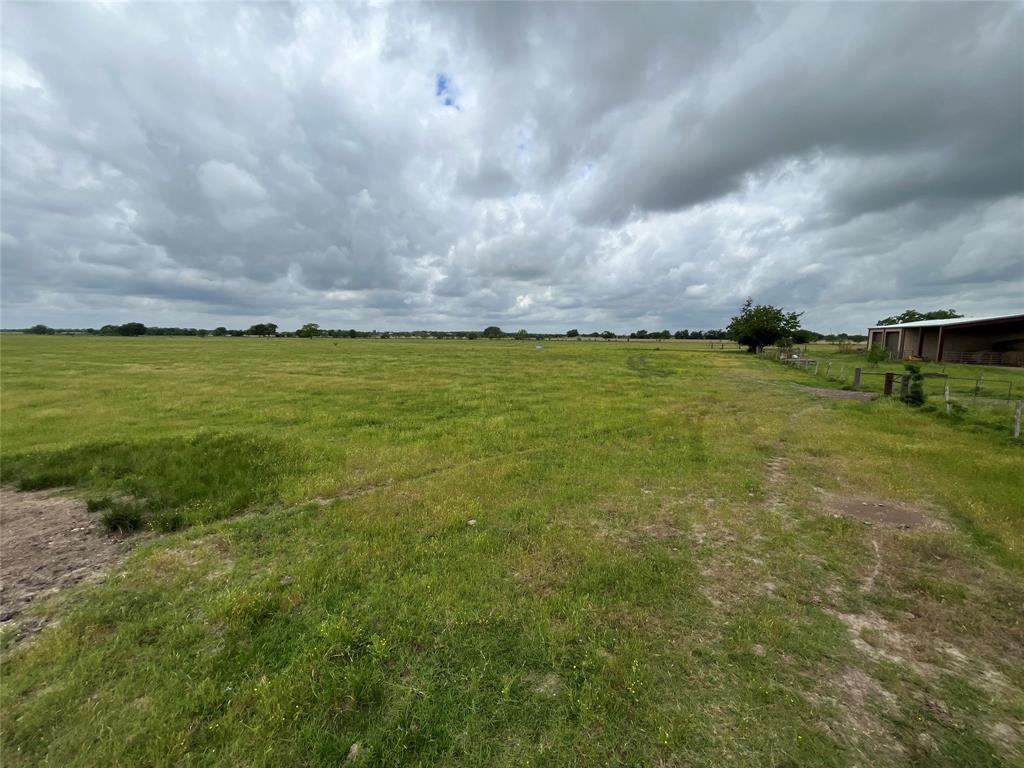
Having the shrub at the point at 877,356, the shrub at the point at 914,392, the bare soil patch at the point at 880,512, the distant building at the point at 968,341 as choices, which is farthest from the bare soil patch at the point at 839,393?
the distant building at the point at 968,341

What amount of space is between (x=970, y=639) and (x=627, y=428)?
34.8ft

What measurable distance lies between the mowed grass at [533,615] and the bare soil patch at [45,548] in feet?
1.71

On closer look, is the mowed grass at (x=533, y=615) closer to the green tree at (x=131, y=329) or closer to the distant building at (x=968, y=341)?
the distant building at (x=968, y=341)

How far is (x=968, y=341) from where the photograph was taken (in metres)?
42.3

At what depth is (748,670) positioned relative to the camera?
13.9 ft

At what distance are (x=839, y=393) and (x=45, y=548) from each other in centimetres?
3109

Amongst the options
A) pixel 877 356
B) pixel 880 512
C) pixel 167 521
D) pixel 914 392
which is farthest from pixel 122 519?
pixel 877 356

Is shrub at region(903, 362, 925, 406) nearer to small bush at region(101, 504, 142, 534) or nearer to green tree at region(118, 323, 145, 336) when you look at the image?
small bush at region(101, 504, 142, 534)

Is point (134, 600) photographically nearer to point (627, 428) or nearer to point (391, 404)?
point (627, 428)

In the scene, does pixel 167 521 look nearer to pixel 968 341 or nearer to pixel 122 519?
pixel 122 519

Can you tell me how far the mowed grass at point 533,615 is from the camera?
362 centimetres

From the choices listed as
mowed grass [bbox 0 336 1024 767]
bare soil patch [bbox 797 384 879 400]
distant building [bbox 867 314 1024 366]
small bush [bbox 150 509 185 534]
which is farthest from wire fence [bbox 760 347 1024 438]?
small bush [bbox 150 509 185 534]

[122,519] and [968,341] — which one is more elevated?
[968,341]

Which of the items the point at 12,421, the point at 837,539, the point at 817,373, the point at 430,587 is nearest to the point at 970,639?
the point at 837,539
